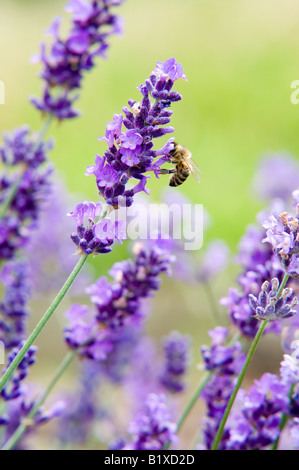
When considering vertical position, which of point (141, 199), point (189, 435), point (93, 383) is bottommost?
point (189, 435)

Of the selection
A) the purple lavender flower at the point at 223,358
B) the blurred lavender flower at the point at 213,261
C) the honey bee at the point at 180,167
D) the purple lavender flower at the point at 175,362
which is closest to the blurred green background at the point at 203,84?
the blurred lavender flower at the point at 213,261

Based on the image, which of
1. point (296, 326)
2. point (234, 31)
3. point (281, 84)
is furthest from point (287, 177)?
point (234, 31)

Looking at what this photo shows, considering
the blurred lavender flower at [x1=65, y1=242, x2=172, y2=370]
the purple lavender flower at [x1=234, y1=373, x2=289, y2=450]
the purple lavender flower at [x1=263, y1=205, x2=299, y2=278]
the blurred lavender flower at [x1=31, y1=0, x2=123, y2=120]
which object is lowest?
the purple lavender flower at [x1=234, y1=373, x2=289, y2=450]

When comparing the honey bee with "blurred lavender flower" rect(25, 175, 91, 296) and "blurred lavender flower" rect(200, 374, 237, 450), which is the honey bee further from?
"blurred lavender flower" rect(25, 175, 91, 296)

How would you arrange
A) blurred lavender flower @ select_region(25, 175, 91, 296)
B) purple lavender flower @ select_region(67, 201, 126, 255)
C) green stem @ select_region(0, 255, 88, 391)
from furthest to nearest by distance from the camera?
blurred lavender flower @ select_region(25, 175, 91, 296), purple lavender flower @ select_region(67, 201, 126, 255), green stem @ select_region(0, 255, 88, 391)

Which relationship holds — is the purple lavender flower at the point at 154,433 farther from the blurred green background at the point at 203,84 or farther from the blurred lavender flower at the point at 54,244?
the blurred green background at the point at 203,84

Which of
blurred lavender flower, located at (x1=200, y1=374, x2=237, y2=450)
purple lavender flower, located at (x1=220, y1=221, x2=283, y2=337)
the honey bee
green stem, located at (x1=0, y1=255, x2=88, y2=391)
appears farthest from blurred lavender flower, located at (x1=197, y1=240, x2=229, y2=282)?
green stem, located at (x1=0, y1=255, x2=88, y2=391)

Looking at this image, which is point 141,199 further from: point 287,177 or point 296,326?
point 287,177
